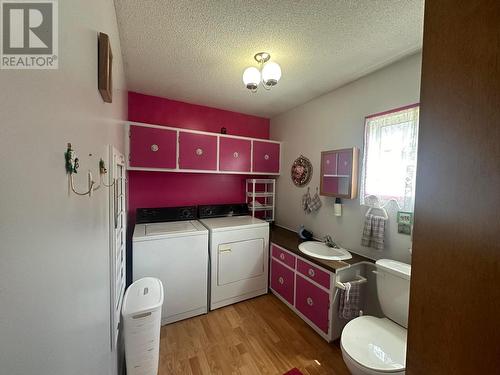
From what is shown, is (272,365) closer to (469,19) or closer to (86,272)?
(86,272)

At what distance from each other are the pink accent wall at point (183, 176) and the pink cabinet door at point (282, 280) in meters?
1.15

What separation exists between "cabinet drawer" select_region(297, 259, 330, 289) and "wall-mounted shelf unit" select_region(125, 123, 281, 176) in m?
1.41

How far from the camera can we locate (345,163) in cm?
209

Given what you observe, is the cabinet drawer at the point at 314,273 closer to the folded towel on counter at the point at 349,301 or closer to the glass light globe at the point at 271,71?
the folded towel on counter at the point at 349,301

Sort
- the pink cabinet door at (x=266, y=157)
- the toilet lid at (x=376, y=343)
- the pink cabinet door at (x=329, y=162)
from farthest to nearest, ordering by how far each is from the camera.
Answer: the pink cabinet door at (x=266, y=157) < the pink cabinet door at (x=329, y=162) < the toilet lid at (x=376, y=343)

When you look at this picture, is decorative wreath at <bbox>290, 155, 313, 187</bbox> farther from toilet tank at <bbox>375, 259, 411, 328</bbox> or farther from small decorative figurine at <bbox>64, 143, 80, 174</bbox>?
small decorative figurine at <bbox>64, 143, 80, 174</bbox>

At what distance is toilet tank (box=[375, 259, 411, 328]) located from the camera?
1493 millimetres

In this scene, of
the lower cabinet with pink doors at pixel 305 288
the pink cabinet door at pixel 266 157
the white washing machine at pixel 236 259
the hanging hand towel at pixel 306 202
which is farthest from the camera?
the pink cabinet door at pixel 266 157

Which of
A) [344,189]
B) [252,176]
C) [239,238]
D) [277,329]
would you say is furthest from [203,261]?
[344,189]

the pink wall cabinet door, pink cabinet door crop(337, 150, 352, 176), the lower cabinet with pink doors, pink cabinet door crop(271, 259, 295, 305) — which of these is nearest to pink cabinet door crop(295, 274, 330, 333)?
the lower cabinet with pink doors

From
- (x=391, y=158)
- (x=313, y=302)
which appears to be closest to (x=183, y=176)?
(x=313, y=302)

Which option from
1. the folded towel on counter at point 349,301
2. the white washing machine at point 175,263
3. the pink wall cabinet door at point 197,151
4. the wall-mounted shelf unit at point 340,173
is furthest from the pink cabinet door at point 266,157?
the folded towel on counter at point 349,301

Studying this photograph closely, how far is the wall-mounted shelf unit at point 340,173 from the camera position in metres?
2.02

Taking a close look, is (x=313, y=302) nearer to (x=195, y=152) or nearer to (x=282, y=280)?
(x=282, y=280)
